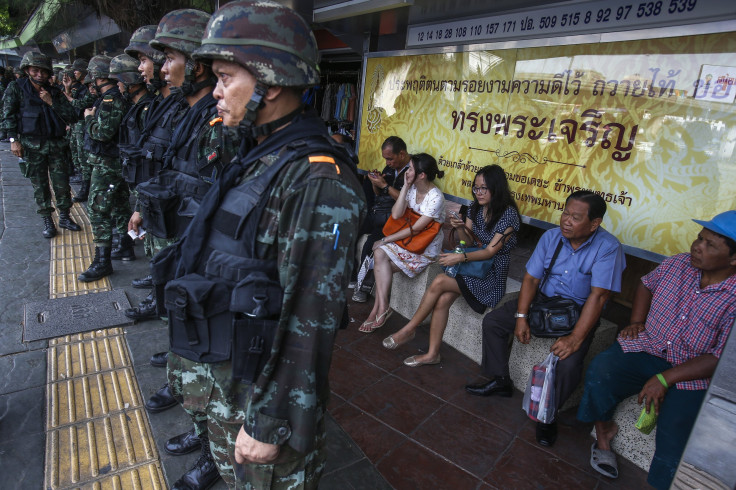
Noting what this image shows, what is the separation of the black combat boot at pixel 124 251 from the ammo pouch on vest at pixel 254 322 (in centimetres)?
435

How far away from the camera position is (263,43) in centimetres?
131

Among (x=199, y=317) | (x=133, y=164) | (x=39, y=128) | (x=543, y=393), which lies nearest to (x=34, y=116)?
(x=39, y=128)

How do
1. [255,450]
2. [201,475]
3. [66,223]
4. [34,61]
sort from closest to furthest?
[255,450]
[201,475]
[34,61]
[66,223]

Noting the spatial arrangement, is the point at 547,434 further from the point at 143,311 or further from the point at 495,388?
the point at 143,311

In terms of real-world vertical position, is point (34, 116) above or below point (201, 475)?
above

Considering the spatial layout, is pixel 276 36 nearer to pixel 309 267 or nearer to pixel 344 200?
pixel 344 200

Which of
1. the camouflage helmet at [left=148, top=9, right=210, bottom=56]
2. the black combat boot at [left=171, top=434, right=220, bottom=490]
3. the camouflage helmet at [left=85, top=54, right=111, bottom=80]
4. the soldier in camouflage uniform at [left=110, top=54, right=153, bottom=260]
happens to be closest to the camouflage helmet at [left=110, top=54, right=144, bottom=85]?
the soldier in camouflage uniform at [left=110, top=54, right=153, bottom=260]

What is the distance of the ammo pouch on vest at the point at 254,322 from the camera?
1221 mm

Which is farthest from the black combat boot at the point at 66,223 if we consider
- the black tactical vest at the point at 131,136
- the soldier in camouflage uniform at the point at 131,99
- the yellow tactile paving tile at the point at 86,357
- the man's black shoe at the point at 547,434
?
the man's black shoe at the point at 547,434

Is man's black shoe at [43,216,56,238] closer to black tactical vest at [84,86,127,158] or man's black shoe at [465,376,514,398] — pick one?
black tactical vest at [84,86,127,158]

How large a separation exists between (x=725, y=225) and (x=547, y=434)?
1.59 metres

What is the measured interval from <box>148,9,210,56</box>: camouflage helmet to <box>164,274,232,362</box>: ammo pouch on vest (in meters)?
1.84

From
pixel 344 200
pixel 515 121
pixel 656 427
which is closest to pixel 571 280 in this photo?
pixel 656 427

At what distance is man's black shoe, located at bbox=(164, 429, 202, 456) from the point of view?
7.55 ft
